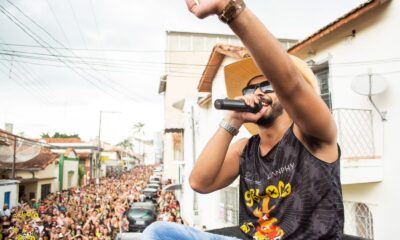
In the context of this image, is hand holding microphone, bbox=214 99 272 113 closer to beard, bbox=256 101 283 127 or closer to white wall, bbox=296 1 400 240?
beard, bbox=256 101 283 127

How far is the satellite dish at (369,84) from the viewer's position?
5660 mm

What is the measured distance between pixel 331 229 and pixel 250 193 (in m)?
0.48

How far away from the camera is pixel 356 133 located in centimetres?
627

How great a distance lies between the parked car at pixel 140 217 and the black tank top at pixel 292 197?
1593 cm

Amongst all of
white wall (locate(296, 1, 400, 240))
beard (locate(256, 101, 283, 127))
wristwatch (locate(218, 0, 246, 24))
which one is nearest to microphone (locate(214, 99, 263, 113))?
beard (locate(256, 101, 283, 127))

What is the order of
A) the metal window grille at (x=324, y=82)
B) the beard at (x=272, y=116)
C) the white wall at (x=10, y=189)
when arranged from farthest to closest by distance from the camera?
1. the white wall at (x=10, y=189)
2. the metal window grille at (x=324, y=82)
3. the beard at (x=272, y=116)

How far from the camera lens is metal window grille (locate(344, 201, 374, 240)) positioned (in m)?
6.27

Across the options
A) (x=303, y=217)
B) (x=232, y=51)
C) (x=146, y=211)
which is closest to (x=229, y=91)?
(x=303, y=217)

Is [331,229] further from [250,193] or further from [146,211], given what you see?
[146,211]

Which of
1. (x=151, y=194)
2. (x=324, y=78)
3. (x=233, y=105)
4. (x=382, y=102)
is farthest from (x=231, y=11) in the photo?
(x=151, y=194)

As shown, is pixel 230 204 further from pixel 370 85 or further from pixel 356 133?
pixel 370 85

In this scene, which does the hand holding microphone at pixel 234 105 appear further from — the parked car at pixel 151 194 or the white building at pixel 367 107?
the parked car at pixel 151 194

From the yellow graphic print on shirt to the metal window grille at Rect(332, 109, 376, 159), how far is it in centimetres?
490

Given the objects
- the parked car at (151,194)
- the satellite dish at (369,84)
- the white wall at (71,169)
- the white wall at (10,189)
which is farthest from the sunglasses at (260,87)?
the white wall at (71,169)
